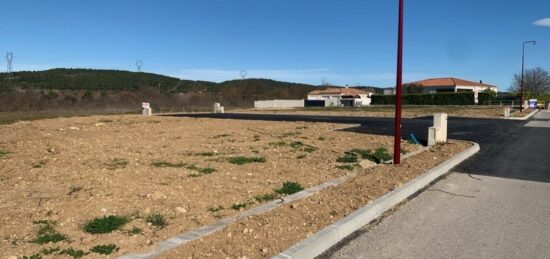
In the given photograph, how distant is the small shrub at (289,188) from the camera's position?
7.68m

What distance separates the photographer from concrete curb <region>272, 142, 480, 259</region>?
4867mm

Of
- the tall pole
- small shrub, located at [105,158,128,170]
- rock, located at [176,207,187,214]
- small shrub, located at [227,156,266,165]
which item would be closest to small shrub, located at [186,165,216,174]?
small shrub, located at [227,156,266,165]

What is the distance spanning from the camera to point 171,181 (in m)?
8.19

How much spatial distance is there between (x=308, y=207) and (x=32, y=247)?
11.3 ft

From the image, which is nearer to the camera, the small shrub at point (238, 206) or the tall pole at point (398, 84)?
the small shrub at point (238, 206)

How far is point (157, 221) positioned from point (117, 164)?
4714mm

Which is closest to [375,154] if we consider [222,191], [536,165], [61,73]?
[536,165]

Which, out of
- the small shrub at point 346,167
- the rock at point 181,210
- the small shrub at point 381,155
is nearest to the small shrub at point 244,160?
the small shrub at point 346,167

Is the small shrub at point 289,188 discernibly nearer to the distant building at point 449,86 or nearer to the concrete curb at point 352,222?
the concrete curb at point 352,222

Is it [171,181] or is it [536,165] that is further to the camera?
[536,165]

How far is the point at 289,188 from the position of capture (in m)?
7.88

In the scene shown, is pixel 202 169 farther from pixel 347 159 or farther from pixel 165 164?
pixel 347 159

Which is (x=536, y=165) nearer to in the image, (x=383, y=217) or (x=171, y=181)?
(x=383, y=217)

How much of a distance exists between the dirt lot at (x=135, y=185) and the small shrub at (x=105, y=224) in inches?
3.2
